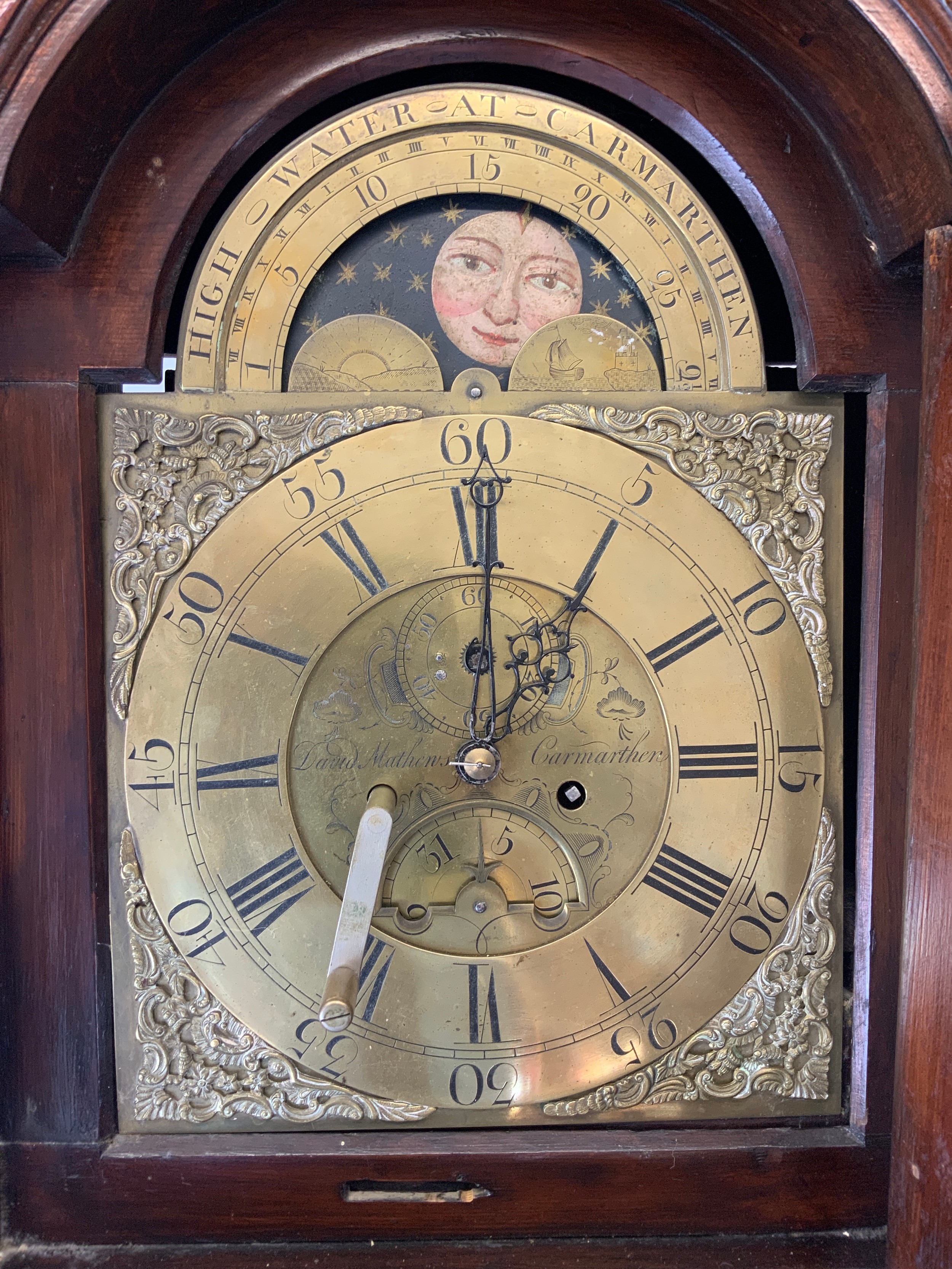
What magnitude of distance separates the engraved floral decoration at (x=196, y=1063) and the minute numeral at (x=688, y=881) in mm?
458

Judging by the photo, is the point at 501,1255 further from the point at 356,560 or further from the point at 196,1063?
the point at 356,560

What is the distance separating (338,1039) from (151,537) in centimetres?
76

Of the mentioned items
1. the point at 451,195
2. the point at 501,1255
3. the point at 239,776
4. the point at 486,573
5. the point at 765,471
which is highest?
the point at 451,195

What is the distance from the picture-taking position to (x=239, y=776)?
1.34m

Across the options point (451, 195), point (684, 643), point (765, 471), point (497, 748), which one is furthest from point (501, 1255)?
point (451, 195)

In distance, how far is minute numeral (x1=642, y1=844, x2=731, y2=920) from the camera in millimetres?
1349

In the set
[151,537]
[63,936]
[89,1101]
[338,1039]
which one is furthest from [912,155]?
[89,1101]

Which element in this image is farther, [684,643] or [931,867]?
[684,643]

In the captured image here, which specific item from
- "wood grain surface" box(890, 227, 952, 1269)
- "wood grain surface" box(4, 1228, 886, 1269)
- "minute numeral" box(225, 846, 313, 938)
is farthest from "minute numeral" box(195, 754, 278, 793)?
"wood grain surface" box(890, 227, 952, 1269)

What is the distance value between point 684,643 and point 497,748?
0.31 m

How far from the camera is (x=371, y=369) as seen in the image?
1352mm

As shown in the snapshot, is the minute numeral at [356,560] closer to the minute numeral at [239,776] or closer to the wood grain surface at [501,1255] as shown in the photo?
the minute numeral at [239,776]

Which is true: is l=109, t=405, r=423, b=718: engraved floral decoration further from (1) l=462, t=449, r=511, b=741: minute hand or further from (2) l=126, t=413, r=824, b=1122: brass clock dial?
(1) l=462, t=449, r=511, b=741: minute hand

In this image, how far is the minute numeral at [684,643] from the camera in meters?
1.34
